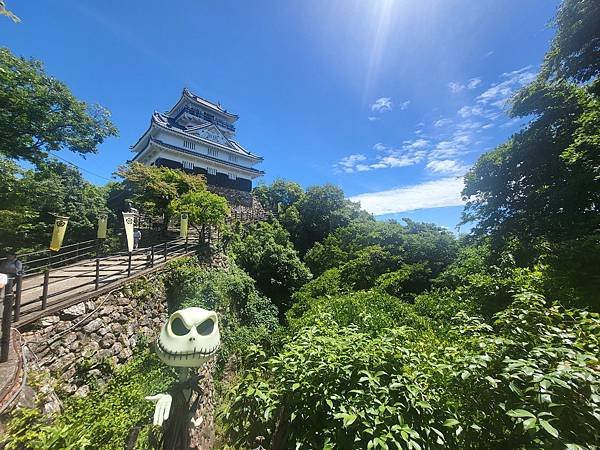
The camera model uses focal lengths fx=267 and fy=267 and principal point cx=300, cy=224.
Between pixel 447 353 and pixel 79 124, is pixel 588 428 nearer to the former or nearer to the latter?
pixel 447 353

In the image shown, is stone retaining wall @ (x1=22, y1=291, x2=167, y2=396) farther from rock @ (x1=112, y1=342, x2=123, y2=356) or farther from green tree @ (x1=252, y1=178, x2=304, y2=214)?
green tree @ (x1=252, y1=178, x2=304, y2=214)

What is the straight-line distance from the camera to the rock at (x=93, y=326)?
617 centimetres

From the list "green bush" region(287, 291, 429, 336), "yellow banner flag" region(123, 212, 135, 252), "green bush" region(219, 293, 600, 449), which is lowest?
"green bush" region(287, 291, 429, 336)

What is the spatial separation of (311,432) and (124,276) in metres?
8.05

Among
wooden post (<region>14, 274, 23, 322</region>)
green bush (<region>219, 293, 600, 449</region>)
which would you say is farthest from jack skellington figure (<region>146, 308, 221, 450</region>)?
wooden post (<region>14, 274, 23, 322</region>)

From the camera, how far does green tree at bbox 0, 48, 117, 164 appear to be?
31.1 feet

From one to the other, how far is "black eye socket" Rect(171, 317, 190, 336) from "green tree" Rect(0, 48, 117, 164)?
39.1ft

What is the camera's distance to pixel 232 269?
14.0 meters

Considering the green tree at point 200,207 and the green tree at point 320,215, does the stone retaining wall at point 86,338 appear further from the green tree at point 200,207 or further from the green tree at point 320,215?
the green tree at point 320,215

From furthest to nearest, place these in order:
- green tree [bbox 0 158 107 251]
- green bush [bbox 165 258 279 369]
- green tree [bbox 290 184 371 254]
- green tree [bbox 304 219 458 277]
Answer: green tree [bbox 290 184 371 254], green tree [bbox 304 219 458 277], green bush [bbox 165 258 279 369], green tree [bbox 0 158 107 251]

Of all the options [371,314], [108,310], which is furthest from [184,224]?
[371,314]

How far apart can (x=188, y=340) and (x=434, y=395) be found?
5.78 feet

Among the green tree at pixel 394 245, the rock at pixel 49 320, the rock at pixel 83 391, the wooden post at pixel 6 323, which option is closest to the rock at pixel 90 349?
the rock at pixel 83 391

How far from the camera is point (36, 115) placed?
10.2m
